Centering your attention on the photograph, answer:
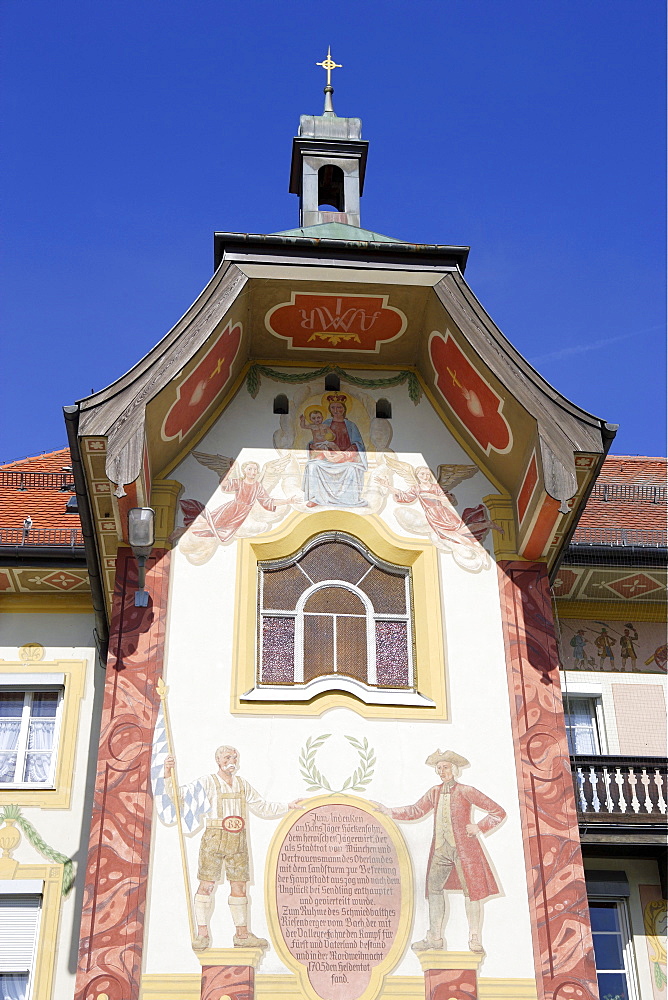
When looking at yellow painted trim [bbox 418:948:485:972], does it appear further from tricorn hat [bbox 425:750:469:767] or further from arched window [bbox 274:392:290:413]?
arched window [bbox 274:392:290:413]

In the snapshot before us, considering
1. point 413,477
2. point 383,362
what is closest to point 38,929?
point 413,477

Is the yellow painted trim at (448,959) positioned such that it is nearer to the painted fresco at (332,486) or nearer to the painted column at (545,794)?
the painted column at (545,794)

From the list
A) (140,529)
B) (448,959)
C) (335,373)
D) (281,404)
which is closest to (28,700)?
(140,529)

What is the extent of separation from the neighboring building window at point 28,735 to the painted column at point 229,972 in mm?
3603

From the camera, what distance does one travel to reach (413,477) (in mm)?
12914

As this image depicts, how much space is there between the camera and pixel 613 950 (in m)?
12.7

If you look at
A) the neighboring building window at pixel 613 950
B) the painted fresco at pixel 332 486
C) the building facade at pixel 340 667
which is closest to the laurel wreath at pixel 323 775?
the building facade at pixel 340 667

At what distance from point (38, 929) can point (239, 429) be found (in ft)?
17.6

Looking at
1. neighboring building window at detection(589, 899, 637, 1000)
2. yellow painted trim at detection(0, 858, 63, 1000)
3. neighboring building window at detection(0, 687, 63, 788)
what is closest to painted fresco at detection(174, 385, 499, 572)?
neighboring building window at detection(0, 687, 63, 788)

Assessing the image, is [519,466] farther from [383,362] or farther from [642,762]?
[642,762]

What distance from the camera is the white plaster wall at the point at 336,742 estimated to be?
10164mm

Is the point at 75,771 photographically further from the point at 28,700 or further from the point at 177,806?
the point at 177,806

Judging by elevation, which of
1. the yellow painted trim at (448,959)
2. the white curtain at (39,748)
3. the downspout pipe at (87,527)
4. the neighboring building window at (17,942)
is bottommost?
the yellow painted trim at (448,959)

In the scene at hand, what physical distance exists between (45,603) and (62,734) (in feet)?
5.34
